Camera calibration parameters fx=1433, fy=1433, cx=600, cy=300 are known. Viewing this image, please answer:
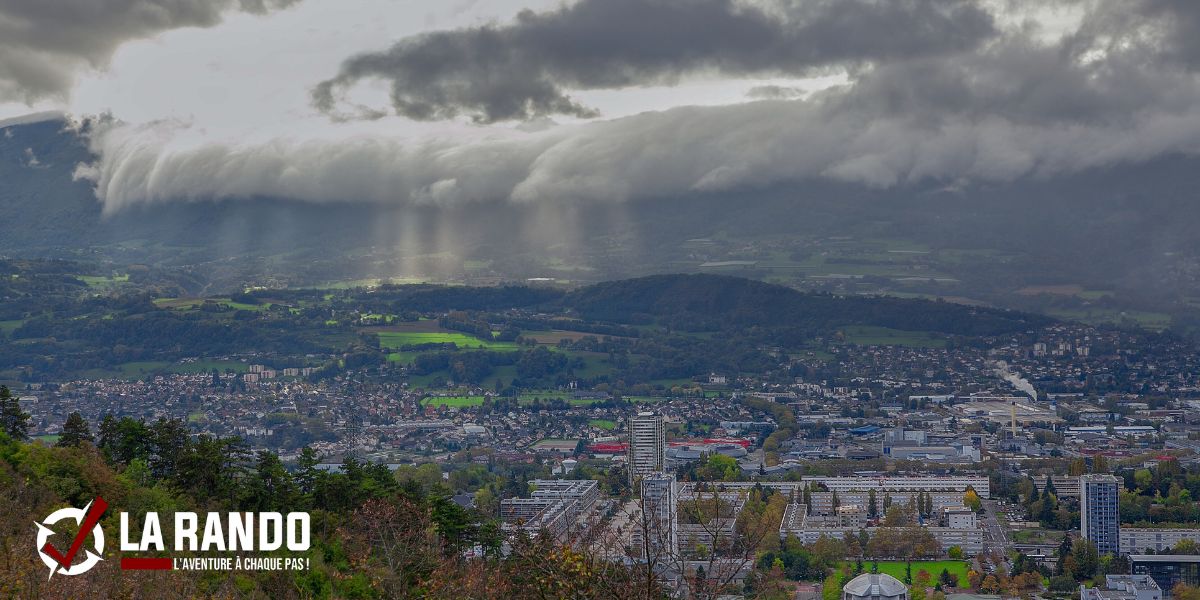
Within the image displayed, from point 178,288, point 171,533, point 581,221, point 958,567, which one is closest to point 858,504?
point 958,567

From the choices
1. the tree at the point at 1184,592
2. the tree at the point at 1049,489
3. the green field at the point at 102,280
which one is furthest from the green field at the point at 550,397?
the tree at the point at 1184,592

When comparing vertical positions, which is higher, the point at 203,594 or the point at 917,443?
the point at 203,594

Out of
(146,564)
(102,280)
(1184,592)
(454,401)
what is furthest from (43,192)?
(146,564)

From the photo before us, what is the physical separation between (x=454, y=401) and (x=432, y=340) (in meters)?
7.70

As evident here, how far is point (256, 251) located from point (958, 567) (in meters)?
49.2

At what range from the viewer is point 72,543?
9.84 metres

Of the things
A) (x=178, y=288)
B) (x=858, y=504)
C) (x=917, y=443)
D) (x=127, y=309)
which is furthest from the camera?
(x=178, y=288)

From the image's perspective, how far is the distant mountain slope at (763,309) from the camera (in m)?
53.7

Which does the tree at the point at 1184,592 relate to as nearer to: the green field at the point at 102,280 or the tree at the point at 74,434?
the tree at the point at 74,434

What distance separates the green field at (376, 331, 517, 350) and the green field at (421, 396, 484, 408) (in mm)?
5816

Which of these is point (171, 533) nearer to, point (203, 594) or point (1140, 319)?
point (203, 594)

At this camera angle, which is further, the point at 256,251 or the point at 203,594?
the point at 256,251

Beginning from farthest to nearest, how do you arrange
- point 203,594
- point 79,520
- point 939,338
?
1. point 939,338
2. point 79,520
3. point 203,594

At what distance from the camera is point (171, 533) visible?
1162 cm
